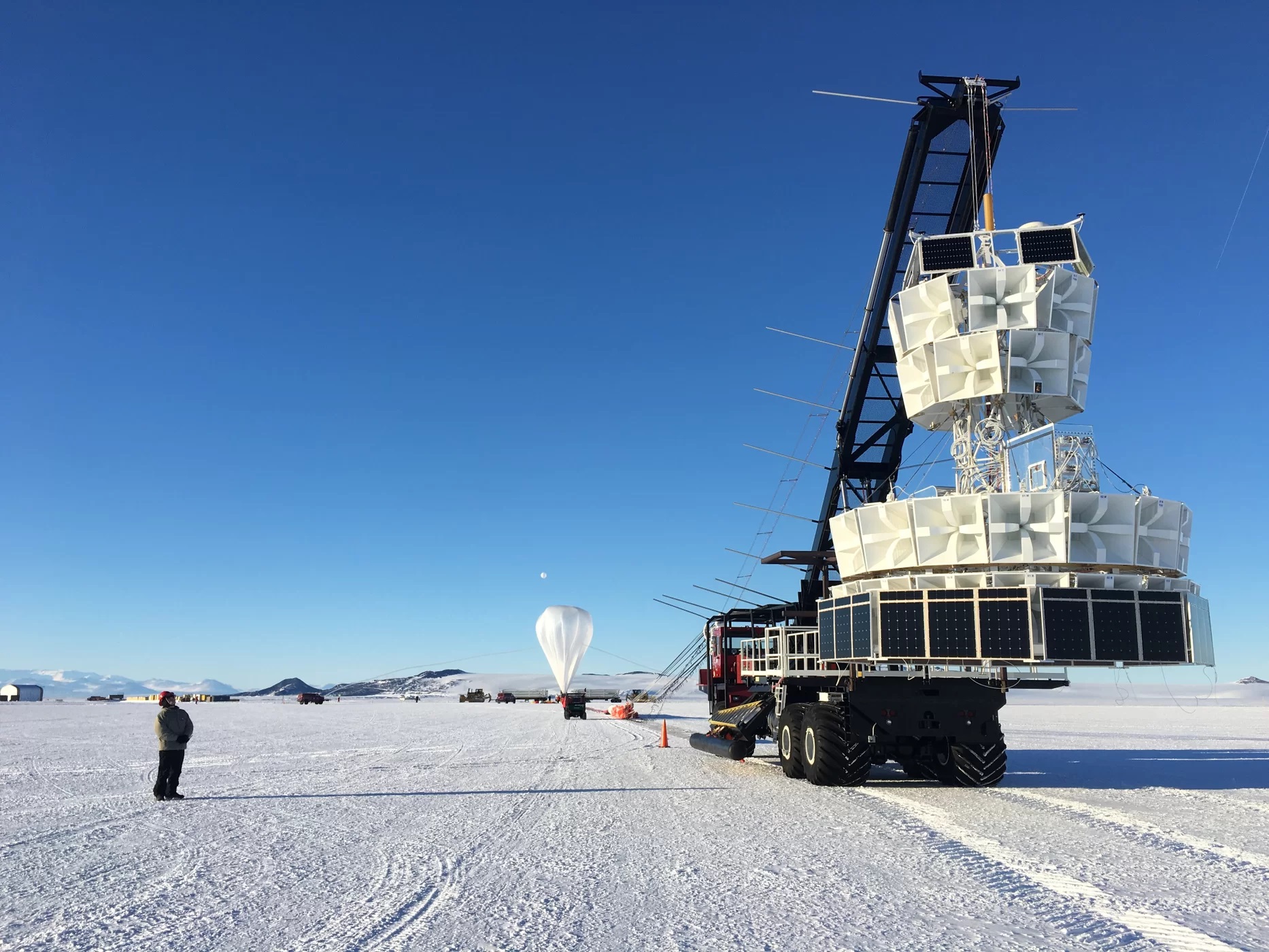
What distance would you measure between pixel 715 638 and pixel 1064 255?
15721mm

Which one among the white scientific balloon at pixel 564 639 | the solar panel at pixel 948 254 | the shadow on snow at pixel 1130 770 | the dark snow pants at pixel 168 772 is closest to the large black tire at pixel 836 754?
the shadow on snow at pixel 1130 770

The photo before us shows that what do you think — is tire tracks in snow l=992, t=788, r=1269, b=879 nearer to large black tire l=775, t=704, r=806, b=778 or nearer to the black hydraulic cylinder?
large black tire l=775, t=704, r=806, b=778

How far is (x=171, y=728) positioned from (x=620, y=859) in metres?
8.72

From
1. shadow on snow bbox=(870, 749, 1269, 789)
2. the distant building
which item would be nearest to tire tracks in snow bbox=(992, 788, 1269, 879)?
shadow on snow bbox=(870, 749, 1269, 789)

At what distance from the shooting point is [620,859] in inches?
427

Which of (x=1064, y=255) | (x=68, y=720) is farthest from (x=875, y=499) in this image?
(x=68, y=720)

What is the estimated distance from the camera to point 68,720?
170 feet

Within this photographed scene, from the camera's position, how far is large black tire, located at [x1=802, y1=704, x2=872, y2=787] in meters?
18.6

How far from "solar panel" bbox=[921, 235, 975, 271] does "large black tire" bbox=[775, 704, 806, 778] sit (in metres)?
10.2

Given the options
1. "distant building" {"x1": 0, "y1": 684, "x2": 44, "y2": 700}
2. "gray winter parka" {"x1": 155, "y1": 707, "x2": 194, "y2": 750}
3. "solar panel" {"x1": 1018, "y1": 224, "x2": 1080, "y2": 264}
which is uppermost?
"solar panel" {"x1": 1018, "y1": 224, "x2": 1080, "y2": 264}

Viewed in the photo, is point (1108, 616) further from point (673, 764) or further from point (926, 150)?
point (926, 150)

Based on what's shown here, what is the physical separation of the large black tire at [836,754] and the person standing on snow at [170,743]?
11.7 m

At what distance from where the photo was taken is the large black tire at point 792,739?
20.1 meters

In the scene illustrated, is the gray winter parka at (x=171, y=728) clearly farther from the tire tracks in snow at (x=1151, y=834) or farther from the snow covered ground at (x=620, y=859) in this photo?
the tire tracks in snow at (x=1151, y=834)
